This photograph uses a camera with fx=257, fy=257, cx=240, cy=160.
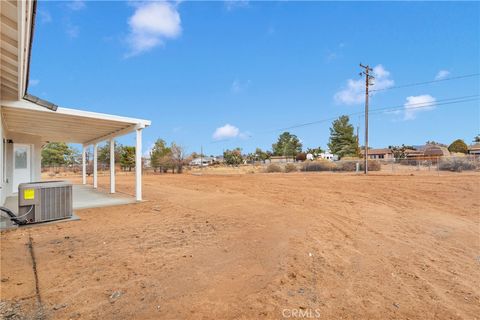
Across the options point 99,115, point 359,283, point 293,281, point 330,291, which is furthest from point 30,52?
point 359,283

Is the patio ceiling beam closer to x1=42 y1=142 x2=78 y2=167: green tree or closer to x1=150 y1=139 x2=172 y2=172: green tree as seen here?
x1=150 y1=139 x2=172 y2=172: green tree

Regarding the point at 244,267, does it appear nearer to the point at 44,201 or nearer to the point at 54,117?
the point at 44,201

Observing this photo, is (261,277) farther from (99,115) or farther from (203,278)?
(99,115)

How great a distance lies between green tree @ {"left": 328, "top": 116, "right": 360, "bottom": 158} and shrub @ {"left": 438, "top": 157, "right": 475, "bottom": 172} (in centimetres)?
2532

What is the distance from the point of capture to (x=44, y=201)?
646cm

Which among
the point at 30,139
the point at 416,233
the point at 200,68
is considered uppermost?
the point at 200,68

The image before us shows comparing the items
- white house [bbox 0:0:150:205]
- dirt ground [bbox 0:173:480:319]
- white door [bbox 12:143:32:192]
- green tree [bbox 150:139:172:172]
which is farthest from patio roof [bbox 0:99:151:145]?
green tree [bbox 150:139:172:172]

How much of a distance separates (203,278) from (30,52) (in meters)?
4.63

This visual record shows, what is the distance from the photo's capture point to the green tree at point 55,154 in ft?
130

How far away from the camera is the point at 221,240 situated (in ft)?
16.9

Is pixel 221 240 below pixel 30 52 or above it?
below

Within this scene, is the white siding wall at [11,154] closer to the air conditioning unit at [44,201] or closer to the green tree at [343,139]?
the air conditioning unit at [44,201]

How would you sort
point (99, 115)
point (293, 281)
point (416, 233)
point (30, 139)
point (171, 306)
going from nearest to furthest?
1. point (171, 306)
2. point (293, 281)
3. point (416, 233)
4. point (99, 115)
5. point (30, 139)

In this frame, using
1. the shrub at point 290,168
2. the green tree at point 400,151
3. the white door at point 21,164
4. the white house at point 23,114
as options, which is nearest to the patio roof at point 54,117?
the white house at point 23,114
